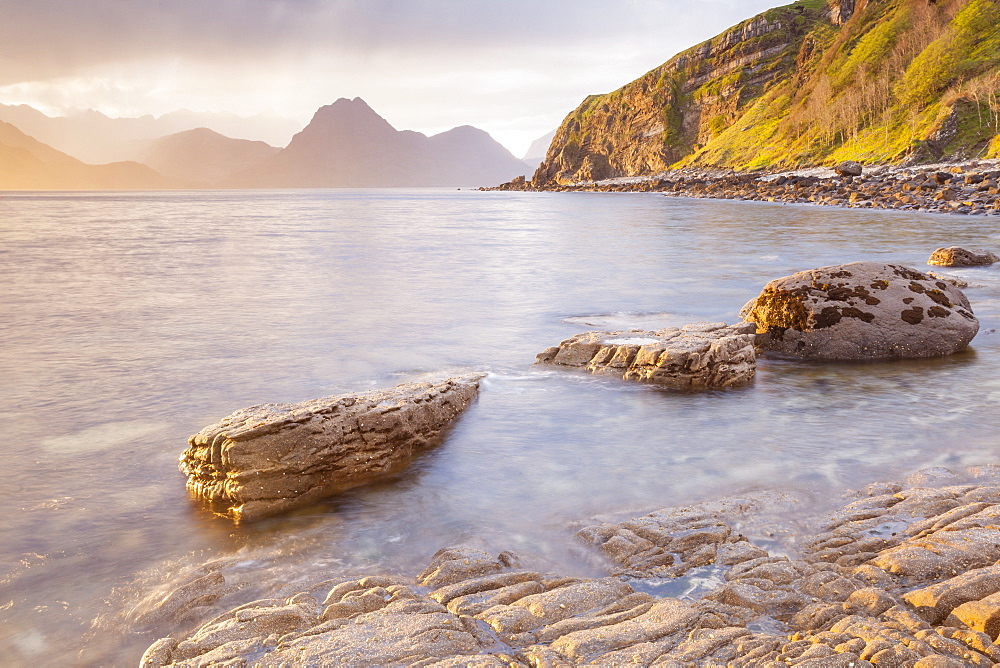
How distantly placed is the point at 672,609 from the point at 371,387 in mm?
7871

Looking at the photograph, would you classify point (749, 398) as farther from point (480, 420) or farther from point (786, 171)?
point (786, 171)

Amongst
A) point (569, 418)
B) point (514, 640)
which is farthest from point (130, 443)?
point (514, 640)

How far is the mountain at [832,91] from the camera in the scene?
8850 cm

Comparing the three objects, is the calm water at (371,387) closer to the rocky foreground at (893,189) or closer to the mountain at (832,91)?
the rocky foreground at (893,189)

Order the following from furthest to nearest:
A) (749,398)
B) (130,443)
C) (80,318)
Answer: (80,318) < (749,398) < (130,443)

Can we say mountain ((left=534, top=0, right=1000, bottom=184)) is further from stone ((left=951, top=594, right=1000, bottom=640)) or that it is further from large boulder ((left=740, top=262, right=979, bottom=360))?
stone ((left=951, top=594, right=1000, bottom=640))

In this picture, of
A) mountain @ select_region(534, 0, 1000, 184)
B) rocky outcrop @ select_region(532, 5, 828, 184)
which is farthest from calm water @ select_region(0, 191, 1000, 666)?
rocky outcrop @ select_region(532, 5, 828, 184)

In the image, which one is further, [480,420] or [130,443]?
[480,420]

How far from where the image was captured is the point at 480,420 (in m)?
9.88

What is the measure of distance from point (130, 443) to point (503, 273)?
67.4 ft

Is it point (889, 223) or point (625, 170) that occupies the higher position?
point (625, 170)

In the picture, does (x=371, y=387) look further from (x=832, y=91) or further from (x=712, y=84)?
(x=712, y=84)

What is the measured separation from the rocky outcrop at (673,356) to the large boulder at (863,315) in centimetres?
114

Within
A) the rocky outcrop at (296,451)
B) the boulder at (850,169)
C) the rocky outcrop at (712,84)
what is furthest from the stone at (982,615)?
the rocky outcrop at (712,84)
